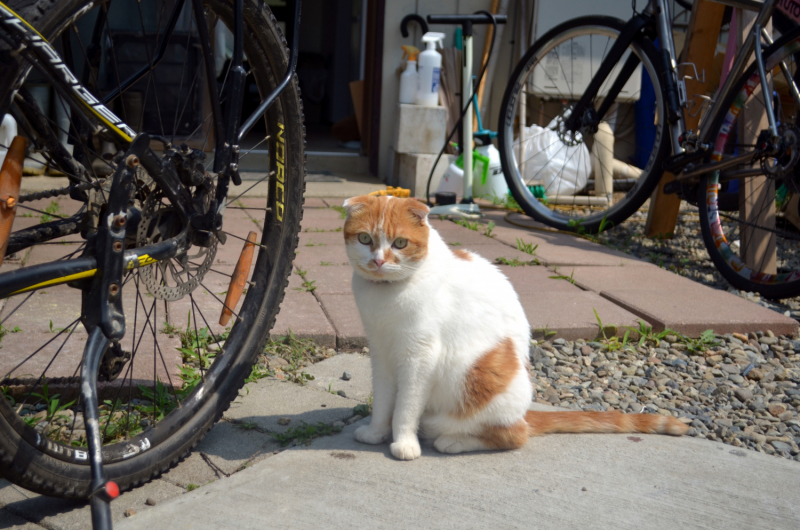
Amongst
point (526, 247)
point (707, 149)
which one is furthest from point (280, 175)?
point (707, 149)

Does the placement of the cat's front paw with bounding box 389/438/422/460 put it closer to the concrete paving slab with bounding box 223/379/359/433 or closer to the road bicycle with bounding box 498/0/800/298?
the concrete paving slab with bounding box 223/379/359/433

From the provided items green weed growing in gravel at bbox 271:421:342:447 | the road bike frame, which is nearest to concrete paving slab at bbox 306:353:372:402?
green weed growing in gravel at bbox 271:421:342:447

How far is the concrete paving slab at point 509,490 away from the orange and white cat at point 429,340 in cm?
8

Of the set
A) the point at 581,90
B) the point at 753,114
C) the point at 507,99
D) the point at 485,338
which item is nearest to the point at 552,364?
the point at 485,338

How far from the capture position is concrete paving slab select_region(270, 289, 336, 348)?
7.81 feet

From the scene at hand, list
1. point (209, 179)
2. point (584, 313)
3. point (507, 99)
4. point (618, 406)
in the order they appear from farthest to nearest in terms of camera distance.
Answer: point (507, 99) < point (584, 313) < point (618, 406) < point (209, 179)

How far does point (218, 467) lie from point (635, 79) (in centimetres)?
504

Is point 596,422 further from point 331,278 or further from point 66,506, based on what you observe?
point 331,278

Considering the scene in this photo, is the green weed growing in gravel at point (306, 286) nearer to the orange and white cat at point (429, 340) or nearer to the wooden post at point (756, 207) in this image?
the orange and white cat at point (429, 340)

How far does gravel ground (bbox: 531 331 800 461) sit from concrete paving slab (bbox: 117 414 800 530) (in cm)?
26

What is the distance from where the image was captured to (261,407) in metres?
1.96

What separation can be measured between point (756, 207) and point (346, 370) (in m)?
2.35

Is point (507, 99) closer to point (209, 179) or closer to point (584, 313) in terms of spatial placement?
point (584, 313)

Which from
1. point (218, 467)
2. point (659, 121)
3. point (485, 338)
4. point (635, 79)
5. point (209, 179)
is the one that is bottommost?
point (218, 467)
